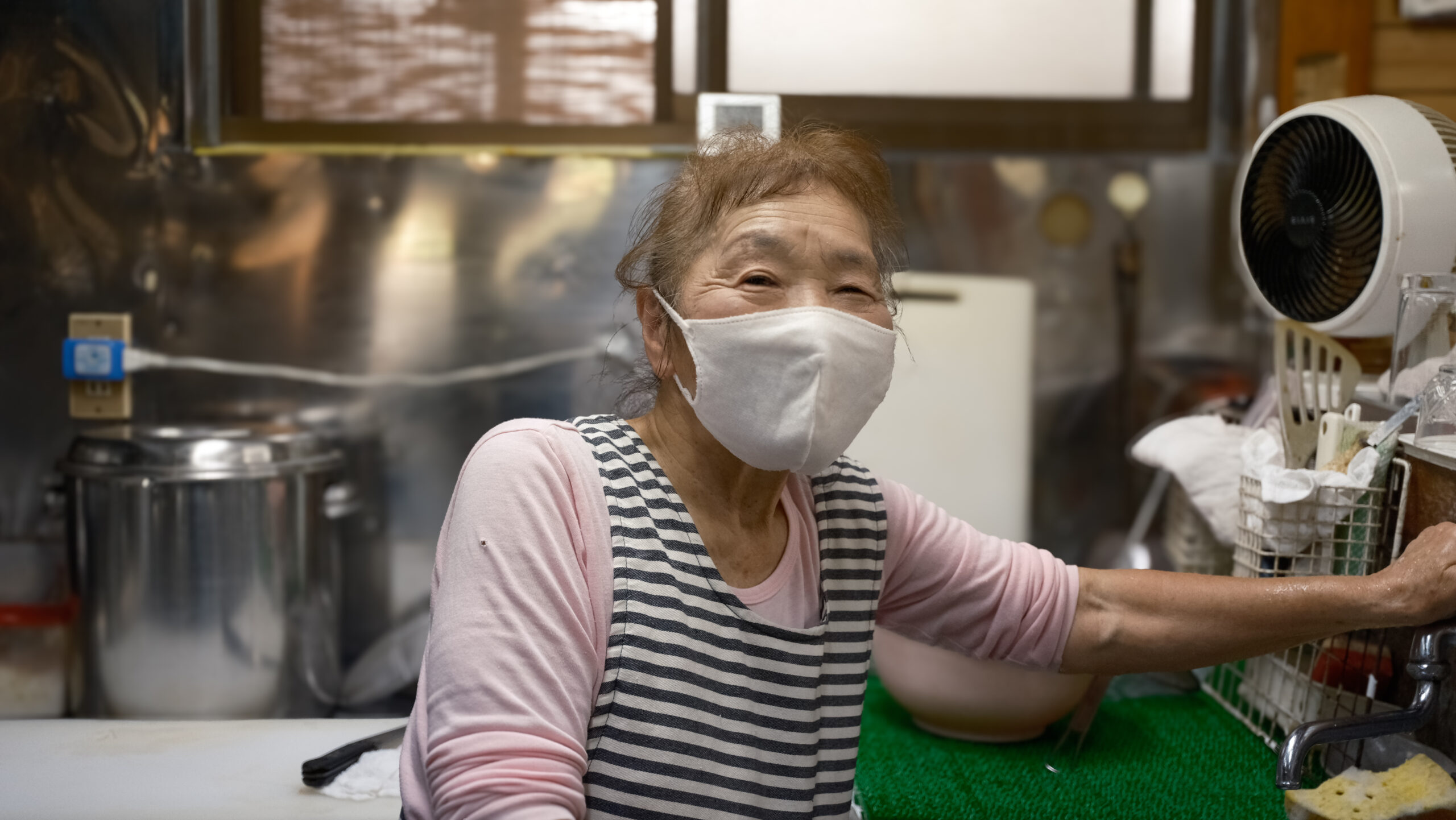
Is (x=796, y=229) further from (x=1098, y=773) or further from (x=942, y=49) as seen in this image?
(x=942, y=49)

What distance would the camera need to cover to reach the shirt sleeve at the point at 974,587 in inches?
42.2

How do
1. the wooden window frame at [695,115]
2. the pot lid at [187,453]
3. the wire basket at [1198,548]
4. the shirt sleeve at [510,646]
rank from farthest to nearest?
the wooden window frame at [695,115] → the pot lid at [187,453] → the wire basket at [1198,548] → the shirt sleeve at [510,646]

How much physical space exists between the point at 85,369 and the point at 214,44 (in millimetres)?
→ 640

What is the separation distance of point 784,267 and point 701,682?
0.35 m

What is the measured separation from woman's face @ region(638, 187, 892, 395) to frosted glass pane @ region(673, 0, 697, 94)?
1223 mm

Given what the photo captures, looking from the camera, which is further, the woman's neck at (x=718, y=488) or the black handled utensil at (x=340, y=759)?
the black handled utensil at (x=340, y=759)

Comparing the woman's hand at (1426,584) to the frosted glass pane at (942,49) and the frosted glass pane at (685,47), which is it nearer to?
the frosted glass pane at (942,49)

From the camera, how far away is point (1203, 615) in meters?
1.03

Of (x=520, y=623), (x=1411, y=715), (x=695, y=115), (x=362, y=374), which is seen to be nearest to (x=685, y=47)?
(x=695, y=115)

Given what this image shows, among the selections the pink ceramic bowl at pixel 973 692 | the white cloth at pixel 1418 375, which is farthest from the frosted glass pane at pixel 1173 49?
the pink ceramic bowl at pixel 973 692

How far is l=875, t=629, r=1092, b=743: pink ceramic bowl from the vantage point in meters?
1.29

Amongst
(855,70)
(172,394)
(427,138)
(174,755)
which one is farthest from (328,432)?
(855,70)

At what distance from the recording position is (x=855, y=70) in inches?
84.1

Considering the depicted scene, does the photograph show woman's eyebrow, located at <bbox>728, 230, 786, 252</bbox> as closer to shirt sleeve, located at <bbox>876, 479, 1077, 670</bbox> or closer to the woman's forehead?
the woman's forehead
